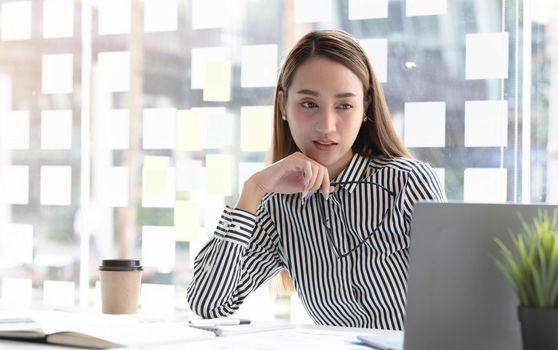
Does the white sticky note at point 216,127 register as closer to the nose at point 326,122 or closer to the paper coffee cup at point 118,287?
the nose at point 326,122

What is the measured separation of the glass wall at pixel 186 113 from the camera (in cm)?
323

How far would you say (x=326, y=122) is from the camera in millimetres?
2277

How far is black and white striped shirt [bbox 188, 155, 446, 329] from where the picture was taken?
7.49 ft

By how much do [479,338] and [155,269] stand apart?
2.86 meters

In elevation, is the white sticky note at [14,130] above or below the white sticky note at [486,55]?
below

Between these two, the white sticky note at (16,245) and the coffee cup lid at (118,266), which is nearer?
the coffee cup lid at (118,266)

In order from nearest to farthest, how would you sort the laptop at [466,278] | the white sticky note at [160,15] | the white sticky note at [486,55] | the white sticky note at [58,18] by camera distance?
the laptop at [466,278], the white sticky note at [486,55], the white sticky note at [160,15], the white sticky note at [58,18]

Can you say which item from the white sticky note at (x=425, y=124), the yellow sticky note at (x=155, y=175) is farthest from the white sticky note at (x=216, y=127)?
the white sticky note at (x=425, y=124)

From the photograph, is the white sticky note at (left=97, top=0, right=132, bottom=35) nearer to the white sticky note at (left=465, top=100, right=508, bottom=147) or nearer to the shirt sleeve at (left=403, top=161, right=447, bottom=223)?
the white sticky note at (left=465, top=100, right=508, bottom=147)

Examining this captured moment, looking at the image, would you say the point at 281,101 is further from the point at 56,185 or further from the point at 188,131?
the point at 56,185

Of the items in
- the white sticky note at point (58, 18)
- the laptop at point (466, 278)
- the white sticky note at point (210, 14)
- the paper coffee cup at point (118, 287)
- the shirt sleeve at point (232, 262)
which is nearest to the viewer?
the laptop at point (466, 278)

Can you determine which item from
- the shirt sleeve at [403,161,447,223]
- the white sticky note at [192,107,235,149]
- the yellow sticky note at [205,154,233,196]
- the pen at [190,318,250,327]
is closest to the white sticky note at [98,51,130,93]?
the white sticky note at [192,107,235,149]

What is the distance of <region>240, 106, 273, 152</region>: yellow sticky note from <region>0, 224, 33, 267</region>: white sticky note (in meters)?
1.34

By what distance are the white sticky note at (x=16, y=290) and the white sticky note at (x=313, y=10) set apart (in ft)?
6.47
